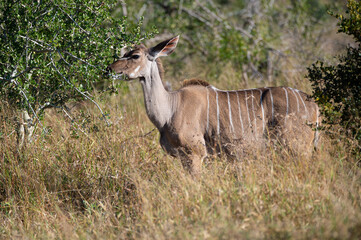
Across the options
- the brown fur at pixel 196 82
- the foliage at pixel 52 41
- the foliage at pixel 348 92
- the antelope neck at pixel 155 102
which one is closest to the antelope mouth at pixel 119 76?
the foliage at pixel 52 41

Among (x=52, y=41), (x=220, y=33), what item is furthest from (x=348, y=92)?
(x=220, y=33)

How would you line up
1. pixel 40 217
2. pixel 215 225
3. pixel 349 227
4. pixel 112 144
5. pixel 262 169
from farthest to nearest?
pixel 112 144 → pixel 40 217 → pixel 262 169 → pixel 215 225 → pixel 349 227

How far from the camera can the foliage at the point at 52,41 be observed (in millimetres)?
4121

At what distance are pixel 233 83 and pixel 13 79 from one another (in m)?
4.02

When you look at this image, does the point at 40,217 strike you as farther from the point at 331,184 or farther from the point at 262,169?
the point at 331,184

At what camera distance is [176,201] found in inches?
130

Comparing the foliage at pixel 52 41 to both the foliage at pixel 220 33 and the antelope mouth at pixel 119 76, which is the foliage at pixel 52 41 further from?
the foliage at pixel 220 33

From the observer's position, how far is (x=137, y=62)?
439 centimetres

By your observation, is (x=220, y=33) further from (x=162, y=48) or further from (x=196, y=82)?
(x=162, y=48)

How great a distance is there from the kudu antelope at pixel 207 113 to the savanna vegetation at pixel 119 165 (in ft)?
0.61

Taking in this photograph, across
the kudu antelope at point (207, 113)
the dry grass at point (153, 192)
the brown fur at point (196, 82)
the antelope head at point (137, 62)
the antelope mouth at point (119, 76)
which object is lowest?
the dry grass at point (153, 192)

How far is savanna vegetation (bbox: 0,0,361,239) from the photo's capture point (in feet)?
9.75

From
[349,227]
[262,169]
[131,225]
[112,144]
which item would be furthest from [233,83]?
[349,227]

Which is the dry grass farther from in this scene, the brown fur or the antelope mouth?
the brown fur
